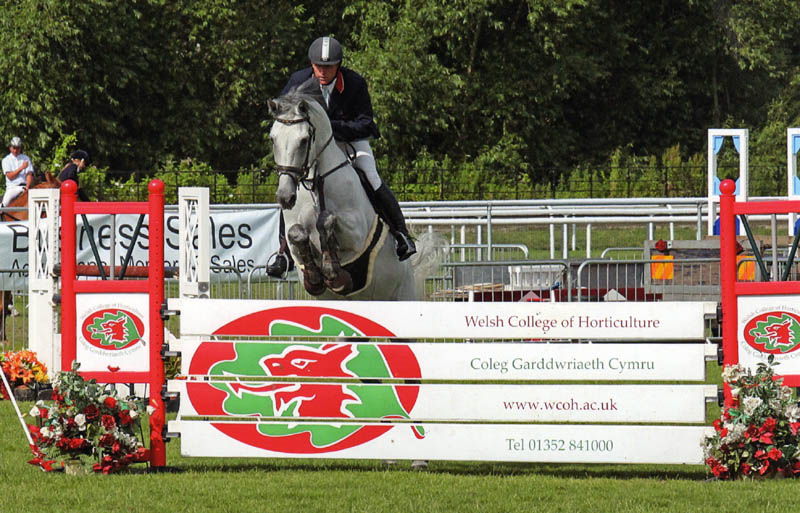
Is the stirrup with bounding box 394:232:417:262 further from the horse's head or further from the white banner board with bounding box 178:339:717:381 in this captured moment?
the white banner board with bounding box 178:339:717:381

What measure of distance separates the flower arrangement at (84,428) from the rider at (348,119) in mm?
1506

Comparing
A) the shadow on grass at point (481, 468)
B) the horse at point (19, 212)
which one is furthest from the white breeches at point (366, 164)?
the horse at point (19, 212)

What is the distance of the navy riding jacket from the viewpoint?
9.26 meters

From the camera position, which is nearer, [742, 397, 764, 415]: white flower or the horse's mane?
[742, 397, 764, 415]: white flower

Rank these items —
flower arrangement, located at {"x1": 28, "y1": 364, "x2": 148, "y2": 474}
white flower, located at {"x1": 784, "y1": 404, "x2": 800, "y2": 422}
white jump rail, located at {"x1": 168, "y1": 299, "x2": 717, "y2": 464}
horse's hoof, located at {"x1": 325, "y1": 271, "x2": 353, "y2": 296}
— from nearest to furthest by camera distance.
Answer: white flower, located at {"x1": 784, "y1": 404, "x2": 800, "y2": 422}
white jump rail, located at {"x1": 168, "y1": 299, "x2": 717, "y2": 464}
flower arrangement, located at {"x1": 28, "y1": 364, "x2": 148, "y2": 474}
horse's hoof, located at {"x1": 325, "y1": 271, "x2": 353, "y2": 296}

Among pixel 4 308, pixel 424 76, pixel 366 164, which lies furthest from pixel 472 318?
pixel 424 76

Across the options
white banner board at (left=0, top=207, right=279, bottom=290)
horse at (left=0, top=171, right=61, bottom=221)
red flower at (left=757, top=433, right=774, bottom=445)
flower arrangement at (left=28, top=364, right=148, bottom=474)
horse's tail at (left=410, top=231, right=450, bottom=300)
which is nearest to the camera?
red flower at (left=757, top=433, right=774, bottom=445)

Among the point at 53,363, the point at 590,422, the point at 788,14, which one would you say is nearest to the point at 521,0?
the point at 788,14

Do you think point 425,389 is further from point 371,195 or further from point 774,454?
point 774,454

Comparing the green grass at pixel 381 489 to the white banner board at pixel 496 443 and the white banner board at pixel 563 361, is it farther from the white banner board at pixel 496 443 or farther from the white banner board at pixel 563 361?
the white banner board at pixel 563 361

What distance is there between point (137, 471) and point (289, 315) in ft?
4.10

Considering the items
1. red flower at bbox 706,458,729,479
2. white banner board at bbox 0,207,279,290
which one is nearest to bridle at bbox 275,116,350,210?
red flower at bbox 706,458,729,479

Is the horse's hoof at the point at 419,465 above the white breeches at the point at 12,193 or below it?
below

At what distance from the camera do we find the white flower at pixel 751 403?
7691 mm
